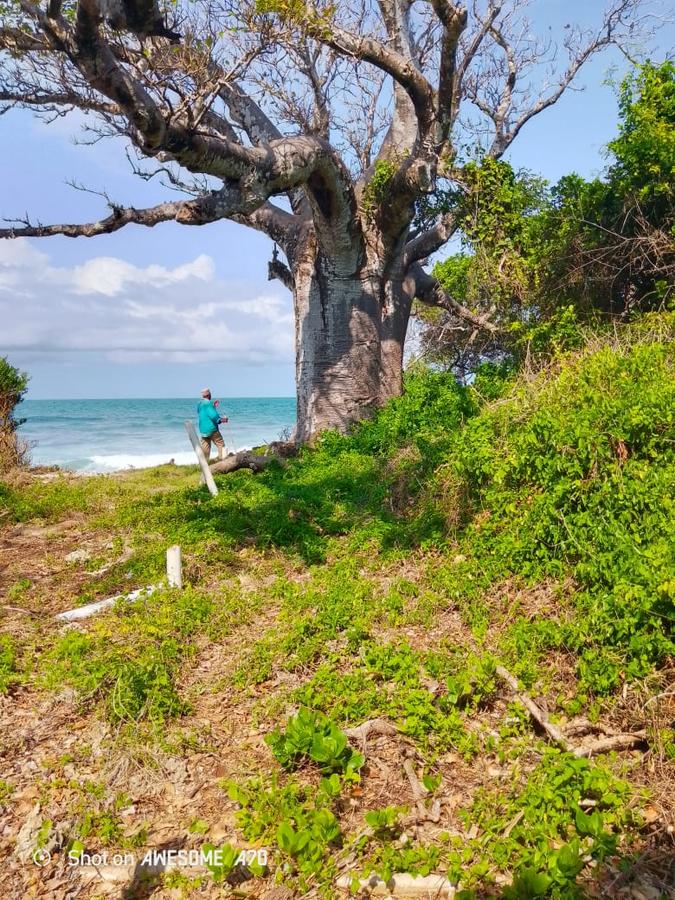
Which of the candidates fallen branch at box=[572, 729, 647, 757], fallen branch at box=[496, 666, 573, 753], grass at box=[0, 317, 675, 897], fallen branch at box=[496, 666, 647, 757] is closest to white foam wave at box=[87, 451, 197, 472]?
grass at box=[0, 317, 675, 897]

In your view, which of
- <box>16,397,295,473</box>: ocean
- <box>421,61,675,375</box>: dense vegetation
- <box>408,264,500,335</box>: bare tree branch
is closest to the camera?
<box>421,61,675,375</box>: dense vegetation

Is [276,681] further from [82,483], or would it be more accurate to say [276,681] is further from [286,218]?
[286,218]

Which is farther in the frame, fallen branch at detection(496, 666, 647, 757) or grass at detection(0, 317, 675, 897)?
fallen branch at detection(496, 666, 647, 757)

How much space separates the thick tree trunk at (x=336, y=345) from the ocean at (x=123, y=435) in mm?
9571

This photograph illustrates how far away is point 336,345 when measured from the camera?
12008 millimetres

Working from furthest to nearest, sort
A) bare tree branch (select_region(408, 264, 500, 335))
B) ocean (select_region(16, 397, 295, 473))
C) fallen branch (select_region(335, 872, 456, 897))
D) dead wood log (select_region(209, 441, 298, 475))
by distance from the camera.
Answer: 1. ocean (select_region(16, 397, 295, 473))
2. bare tree branch (select_region(408, 264, 500, 335))
3. dead wood log (select_region(209, 441, 298, 475))
4. fallen branch (select_region(335, 872, 456, 897))

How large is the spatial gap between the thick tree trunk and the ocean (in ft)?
31.4

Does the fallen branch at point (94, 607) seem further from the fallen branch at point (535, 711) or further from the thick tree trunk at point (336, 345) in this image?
the thick tree trunk at point (336, 345)

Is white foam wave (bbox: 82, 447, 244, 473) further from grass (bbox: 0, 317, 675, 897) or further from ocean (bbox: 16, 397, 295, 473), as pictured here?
grass (bbox: 0, 317, 675, 897)

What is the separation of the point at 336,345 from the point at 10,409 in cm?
758

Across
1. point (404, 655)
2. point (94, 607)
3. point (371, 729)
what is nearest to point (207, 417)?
point (94, 607)

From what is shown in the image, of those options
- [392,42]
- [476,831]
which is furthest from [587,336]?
[476,831]

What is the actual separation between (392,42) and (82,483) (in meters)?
10.4

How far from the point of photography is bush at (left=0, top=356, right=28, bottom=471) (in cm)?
1249
